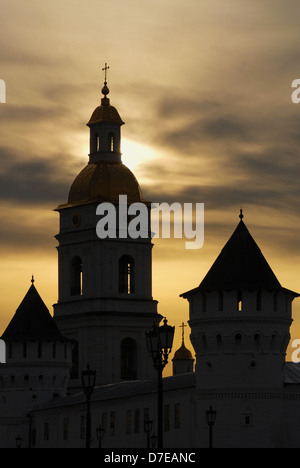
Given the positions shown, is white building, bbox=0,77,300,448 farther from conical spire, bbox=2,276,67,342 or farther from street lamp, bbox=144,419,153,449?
street lamp, bbox=144,419,153,449

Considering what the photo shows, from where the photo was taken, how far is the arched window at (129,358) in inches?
4882

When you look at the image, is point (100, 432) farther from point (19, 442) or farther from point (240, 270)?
point (19, 442)

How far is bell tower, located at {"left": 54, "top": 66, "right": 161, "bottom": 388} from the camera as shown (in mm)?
122750

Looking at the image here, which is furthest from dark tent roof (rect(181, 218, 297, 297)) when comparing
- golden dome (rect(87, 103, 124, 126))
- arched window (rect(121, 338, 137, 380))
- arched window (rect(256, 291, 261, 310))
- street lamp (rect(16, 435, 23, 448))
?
golden dome (rect(87, 103, 124, 126))

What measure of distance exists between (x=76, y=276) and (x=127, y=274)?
3.91m

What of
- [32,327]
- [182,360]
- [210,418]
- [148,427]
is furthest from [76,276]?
[210,418]

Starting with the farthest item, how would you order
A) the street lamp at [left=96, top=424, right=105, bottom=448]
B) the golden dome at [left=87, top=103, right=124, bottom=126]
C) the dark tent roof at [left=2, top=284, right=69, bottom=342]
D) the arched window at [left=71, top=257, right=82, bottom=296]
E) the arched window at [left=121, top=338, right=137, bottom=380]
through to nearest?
the golden dome at [left=87, top=103, right=124, bottom=126], the arched window at [left=71, top=257, right=82, bottom=296], the arched window at [left=121, top=338, right=137, bottom=380], the dark tent roof at [left=2, top=284, right=69, bottom=342], the street lamp at [left=96, top=424, right=105, bottom=448]

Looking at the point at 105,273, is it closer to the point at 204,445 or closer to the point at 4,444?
the point at 4,444

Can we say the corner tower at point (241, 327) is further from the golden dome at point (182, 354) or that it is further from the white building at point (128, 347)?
the golden dome at point (182, 354)

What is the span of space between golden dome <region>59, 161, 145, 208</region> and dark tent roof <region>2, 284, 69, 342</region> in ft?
37.2

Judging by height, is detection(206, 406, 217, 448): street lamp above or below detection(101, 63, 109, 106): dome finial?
below

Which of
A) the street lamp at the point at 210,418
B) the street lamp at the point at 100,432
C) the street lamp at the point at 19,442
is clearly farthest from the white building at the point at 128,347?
the street lamp at the point at 210,418

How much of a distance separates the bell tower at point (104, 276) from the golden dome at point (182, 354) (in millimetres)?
20249

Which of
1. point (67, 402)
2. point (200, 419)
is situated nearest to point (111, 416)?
point (67, 402)
